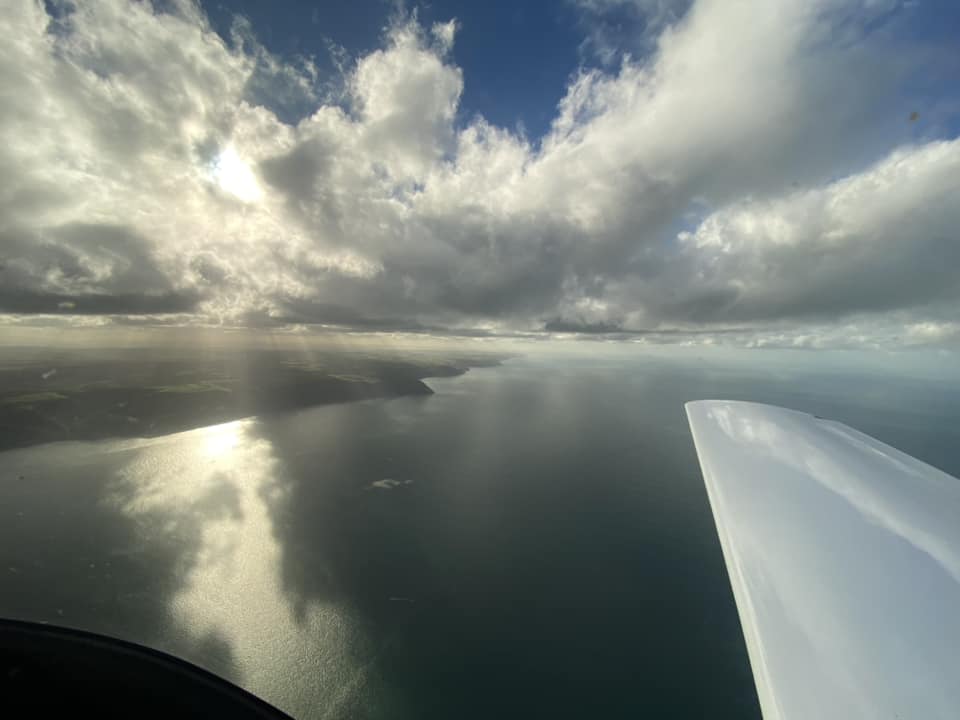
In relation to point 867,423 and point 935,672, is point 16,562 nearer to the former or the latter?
point 935,672

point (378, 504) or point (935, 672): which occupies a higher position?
point (935, 672)

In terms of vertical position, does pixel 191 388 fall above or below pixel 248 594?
above

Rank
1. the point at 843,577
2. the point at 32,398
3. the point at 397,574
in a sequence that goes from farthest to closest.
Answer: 1. the point at 32,398
2. the point at 397,574
3. the point at 843,577

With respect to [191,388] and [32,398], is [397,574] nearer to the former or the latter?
[32,398]

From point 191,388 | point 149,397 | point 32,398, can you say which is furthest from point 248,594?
point 191,388

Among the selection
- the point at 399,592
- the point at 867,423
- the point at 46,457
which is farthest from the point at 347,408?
the point at 867,423

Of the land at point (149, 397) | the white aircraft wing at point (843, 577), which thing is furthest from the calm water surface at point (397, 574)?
the white aircraft wing at point (843, 577)
